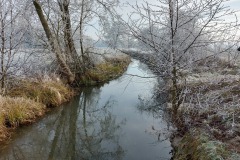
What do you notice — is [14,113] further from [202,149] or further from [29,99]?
[202,149]

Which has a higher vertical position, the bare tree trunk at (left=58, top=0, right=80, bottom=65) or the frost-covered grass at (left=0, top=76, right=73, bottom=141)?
the bare tree trunk at (left=58, top=0, right=80, bottom=65)

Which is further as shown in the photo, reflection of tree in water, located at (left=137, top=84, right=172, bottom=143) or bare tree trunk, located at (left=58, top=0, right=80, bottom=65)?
bare tree trunk, located at (left=58, top=0, right=80, bottom=65)

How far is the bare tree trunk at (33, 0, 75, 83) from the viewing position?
13334mm

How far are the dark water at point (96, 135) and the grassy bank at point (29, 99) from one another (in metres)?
0.33

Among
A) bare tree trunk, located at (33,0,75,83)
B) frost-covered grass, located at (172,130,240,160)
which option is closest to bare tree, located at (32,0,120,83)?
bare tree trunk, located at (33,0,75,83)

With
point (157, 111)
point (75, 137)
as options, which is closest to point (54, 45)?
point (157, 111)

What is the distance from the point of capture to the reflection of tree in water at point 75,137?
7.48 meters

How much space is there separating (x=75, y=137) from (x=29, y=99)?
264 cm

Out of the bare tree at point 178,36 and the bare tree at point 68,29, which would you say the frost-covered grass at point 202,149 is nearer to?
the bare tree at point 178,36

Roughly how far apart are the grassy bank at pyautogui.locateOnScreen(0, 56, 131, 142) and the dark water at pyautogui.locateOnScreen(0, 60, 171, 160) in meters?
0.33

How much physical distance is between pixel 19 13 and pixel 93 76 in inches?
285

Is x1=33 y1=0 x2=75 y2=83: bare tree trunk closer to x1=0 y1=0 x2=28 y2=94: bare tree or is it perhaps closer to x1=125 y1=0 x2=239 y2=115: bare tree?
x1=0 y1=0 x2=28 y2=94: bare tree

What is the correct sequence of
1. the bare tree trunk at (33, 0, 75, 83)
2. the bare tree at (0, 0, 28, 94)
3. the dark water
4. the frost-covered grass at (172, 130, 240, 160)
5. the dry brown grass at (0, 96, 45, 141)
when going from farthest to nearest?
1. the bare tree trunk at (33, 0, 75, 83)
2. the bare tree at (0, 0, 28, 94)
3. the dry brown grass at (0, 96, 45, 141)
4. the dark water
5. the frost-covered grass at (172, 130, 240, 160)

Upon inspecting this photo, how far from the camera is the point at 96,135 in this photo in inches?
353
